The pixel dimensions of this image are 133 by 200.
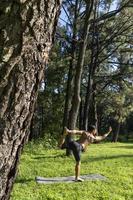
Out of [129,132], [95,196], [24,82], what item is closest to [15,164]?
[24,82]

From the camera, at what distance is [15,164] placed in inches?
82.8

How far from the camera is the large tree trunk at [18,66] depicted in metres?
1.99

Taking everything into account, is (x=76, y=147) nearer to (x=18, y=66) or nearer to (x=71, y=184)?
(x=71, y=184)

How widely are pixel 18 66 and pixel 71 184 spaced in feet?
38.8

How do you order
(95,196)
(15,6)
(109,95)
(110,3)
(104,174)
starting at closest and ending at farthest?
1. (15,6)
2. (95,196)
3. (104,174)
4. (110,3)
5. (109,95)

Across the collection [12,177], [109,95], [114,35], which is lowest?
[12,177]

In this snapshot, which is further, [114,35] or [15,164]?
[114,35]

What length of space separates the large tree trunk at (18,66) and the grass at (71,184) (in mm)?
9422

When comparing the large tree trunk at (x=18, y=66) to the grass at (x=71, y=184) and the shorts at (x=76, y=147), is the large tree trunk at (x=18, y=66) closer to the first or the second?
the grass at (x=71, y=184)

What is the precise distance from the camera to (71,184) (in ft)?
44.6

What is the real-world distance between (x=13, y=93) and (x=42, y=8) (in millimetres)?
395

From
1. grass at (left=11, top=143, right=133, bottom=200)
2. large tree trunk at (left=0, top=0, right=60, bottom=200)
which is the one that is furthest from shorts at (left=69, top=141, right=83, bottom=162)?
large tree trunk at (left=0, top=0, right=60, bottom=200)

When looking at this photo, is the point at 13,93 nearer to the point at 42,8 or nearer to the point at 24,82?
the point at 24,82

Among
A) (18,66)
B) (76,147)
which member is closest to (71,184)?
(76,147)
